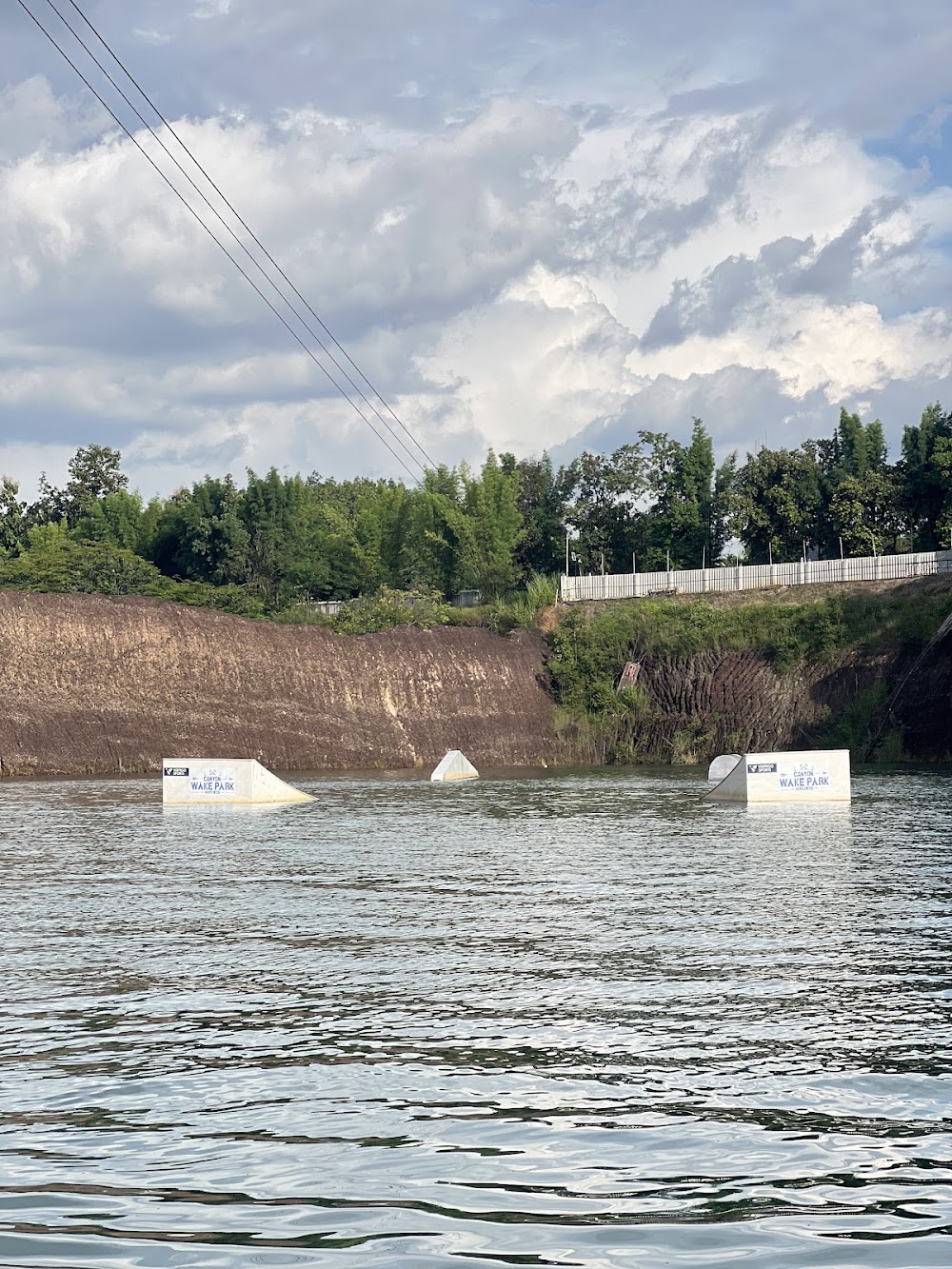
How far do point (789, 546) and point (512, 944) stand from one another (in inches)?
3724

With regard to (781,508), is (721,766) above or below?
below

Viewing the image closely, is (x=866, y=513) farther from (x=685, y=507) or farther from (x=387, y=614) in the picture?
(x=387, y=614)

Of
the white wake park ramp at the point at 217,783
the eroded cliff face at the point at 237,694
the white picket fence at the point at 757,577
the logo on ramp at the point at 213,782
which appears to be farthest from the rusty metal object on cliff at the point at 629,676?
the logo on ramp at the point at 213,782

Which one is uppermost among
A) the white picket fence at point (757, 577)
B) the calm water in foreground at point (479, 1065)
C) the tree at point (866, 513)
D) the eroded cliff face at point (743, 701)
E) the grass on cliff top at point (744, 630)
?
the tree at point (866, 513)

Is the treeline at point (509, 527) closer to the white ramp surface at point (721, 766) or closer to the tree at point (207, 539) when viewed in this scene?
the tree at point (207, 539)

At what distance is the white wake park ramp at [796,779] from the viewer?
139 feet

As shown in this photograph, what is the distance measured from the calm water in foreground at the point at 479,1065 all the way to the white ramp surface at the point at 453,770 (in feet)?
108

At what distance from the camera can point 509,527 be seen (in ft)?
380

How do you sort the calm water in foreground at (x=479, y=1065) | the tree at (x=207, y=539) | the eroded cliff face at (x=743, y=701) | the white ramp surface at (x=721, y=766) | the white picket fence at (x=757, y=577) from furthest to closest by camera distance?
the tree at (x=207, y=539), the white picket fence at (x=757, y=577), the eroded cliff face at (x=743, y=701), the white ramp surface at (x=721, y=766), the calm water in foreground at (x=479, y=1065)

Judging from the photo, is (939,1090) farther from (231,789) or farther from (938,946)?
(231,789)

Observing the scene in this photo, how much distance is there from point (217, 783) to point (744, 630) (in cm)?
4677

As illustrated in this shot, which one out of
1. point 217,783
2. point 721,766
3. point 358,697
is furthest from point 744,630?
point 217,783

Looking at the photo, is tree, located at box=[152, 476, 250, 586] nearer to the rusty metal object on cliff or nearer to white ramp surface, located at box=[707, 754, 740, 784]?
the rusty metal object on cliff

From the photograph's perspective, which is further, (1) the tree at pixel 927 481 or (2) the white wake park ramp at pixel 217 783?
(1) the tree at pixel 927 481
